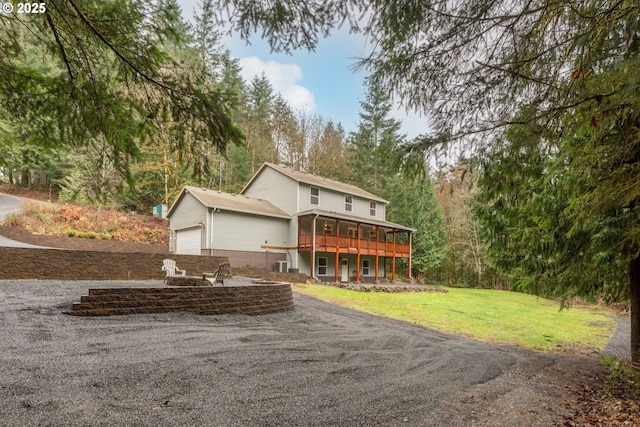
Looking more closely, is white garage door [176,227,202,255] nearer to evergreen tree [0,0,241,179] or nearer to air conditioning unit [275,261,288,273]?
air conditioning unit [275,261,288,273]

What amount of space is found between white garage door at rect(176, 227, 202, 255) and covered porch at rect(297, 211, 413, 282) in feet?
18.6

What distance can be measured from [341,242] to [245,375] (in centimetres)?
1685

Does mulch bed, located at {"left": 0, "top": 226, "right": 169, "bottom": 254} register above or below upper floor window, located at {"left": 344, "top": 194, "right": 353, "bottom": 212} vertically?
below

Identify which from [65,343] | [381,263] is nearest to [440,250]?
[381,263]

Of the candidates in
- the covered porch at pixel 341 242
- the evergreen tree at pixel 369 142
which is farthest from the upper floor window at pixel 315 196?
the evergreen tree at pixel 369 142

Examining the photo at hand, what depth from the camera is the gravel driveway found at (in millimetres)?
3301

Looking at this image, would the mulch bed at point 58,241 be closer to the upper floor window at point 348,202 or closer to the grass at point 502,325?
the grass at point 502,325

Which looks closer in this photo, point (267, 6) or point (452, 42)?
point (267, 6)

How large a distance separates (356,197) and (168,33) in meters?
21.7

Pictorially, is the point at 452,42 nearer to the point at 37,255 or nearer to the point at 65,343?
the point at 65,343

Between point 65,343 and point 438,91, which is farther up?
point 438,91

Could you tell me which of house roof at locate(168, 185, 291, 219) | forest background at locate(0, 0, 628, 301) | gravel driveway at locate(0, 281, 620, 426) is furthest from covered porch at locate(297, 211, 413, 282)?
forest background at locate(0, 0, 628, 301)

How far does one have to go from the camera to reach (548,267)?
22.4 feet

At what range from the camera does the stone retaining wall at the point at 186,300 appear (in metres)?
6.46
